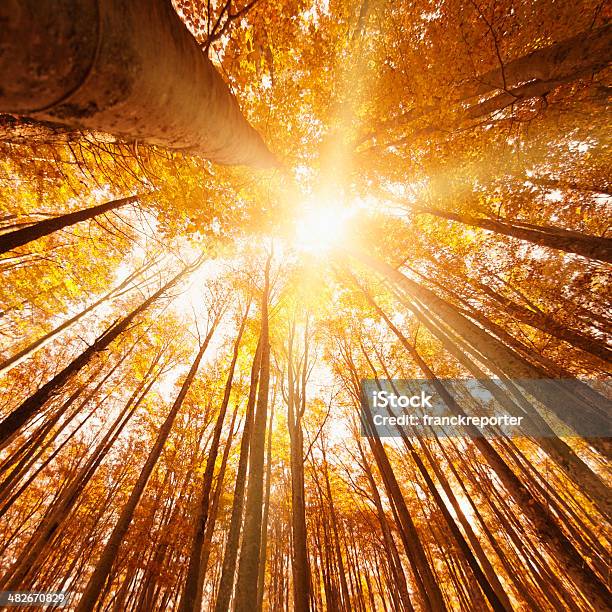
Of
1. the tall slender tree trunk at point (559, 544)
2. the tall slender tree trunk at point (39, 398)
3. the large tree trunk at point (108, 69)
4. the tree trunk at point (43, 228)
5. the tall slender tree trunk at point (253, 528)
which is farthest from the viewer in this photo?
the tall slender tree trunk at point (39, 398)

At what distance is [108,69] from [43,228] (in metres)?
5.46

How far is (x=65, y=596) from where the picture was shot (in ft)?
39.1

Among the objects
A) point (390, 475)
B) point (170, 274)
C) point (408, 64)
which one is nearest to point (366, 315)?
point (390, 475)

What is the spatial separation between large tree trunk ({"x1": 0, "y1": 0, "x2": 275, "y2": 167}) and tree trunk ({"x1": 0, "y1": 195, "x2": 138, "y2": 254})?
462 centimetres

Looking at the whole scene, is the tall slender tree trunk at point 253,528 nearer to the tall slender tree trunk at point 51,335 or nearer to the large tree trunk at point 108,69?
the large tree trunk at point 108,69

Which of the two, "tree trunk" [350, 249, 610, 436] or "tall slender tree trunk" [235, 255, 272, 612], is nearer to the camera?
"tree trunk" [350, 249, 610, 436]

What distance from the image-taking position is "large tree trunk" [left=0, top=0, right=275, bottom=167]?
0.60m

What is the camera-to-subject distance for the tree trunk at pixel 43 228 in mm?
4035

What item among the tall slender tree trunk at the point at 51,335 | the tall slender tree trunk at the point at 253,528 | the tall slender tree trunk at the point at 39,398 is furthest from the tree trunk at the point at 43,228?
the tall slender tree trunk at the point at 253,528

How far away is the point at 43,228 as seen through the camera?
4.49 m

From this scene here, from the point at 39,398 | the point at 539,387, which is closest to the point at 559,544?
the point at 539,387

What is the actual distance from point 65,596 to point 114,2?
831 inches

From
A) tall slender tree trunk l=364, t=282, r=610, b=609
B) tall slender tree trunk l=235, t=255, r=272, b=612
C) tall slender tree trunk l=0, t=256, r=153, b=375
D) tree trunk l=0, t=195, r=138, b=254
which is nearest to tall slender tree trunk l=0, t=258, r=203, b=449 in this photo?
tall slender tree trunk l=0, t=256, r=153, b=375

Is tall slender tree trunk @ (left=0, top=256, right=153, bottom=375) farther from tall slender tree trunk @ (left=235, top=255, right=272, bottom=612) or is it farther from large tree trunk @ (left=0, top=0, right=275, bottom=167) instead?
large tree trunk @ (left=0, top=0, right=275, bottom=167)
